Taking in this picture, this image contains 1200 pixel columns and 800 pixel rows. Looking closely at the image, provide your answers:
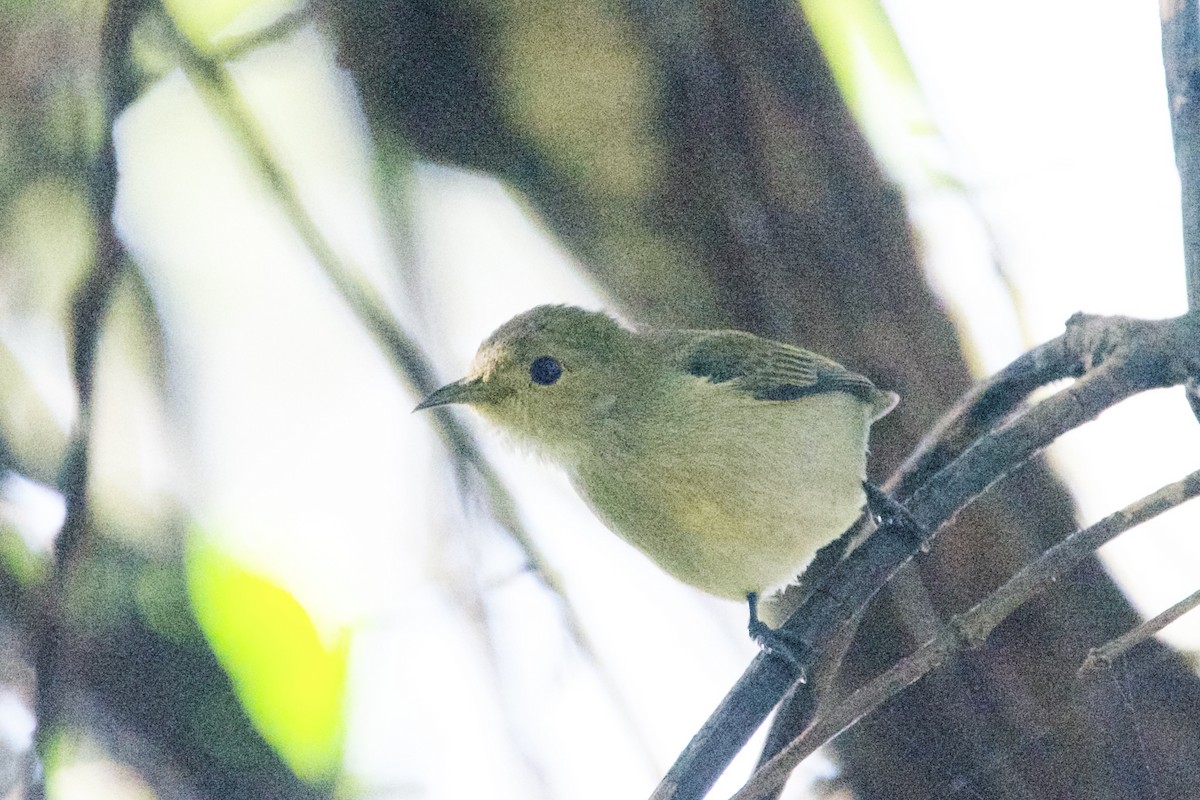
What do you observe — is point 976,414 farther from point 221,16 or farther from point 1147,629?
point 221,16

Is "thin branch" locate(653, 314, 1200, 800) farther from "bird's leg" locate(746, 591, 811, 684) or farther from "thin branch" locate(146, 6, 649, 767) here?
"thin branch" locate(146, 6, 649, 767)

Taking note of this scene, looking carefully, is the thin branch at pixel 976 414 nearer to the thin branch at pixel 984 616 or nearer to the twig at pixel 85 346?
the thin branch at pixel 984 616

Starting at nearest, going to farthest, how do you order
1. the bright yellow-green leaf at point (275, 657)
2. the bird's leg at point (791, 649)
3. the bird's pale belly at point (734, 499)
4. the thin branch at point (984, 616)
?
the thin branch at point (984, 616) → the bird's leg at point (791, 649) → the bird's pale belly at point (734, 499) → the bright yellow-green leaf at point (275, 657)

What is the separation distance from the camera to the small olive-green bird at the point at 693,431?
4.59 feet

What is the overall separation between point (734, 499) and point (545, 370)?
1.14 feet

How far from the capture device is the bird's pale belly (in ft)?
4.56

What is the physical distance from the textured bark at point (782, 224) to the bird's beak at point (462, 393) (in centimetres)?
33

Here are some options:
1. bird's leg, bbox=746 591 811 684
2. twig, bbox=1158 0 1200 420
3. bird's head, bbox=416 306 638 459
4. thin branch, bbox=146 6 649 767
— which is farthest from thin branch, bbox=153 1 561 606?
twig, bbox=1158 0 1200 420

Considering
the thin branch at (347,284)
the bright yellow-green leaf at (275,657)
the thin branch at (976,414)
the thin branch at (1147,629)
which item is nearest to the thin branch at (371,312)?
the thin branch at (347,284)

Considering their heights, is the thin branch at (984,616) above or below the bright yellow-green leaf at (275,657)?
below

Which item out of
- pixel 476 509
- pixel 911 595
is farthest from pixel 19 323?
pixel 911 595

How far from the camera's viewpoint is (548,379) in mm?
1523

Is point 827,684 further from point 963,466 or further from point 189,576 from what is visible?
point 189,576

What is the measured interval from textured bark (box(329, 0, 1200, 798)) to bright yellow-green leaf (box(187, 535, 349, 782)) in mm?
715
